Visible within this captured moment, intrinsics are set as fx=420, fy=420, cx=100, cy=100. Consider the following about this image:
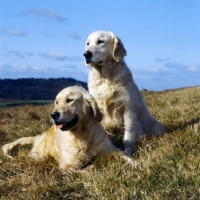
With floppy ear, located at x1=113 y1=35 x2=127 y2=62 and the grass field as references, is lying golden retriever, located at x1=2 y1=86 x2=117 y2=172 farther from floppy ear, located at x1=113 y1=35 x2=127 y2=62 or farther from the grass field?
floppy ear, located at x1=113 y1=35 x2=127 y2=62

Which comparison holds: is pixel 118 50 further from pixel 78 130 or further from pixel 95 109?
pixel 78 130

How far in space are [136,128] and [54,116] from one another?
1659 millimetres

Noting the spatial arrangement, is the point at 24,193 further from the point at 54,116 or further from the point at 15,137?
the point at 15,137

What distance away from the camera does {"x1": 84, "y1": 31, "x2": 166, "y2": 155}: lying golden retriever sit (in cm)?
603

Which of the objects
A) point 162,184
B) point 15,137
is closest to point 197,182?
point 162,184

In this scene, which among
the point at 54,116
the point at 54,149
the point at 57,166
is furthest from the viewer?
the point at 54,149

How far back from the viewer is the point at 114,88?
6.07 meters

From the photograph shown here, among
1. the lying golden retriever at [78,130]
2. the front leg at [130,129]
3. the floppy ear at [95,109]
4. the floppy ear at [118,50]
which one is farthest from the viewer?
the floppy ear at [118,50]

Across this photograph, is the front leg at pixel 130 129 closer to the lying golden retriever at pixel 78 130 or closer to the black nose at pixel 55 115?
the lying golden retriever at pixel 78 130

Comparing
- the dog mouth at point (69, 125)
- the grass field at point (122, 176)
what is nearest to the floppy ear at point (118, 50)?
the grass field at point (122, 176)

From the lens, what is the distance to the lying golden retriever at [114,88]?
603 cm

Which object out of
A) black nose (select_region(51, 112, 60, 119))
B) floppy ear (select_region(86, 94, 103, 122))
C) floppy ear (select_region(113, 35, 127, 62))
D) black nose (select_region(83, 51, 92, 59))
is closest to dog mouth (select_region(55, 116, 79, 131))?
black nose (select_region(51, 112, 60, 119))

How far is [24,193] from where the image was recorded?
4051 millimetres

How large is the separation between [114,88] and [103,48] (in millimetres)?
604
